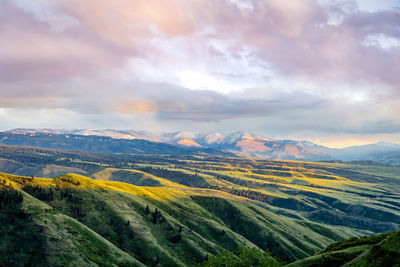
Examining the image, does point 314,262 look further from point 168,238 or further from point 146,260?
point 168,238

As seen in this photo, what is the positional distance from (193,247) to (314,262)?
116894 mm

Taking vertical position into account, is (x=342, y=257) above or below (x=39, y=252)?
above

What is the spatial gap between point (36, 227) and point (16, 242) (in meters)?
9.65

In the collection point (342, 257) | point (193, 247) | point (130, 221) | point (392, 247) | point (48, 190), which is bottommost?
point (193, 247)

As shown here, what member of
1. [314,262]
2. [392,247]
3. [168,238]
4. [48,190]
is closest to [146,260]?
[168,238]

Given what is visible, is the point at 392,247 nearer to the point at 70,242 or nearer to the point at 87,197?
the point at 70,242

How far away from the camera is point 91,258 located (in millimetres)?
122062

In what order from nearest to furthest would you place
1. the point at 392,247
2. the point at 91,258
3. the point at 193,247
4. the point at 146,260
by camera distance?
the point at 392,247 → the point at 91,258 → the point at 146,260 → the point at 193,247

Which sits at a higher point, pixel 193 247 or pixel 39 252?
pixel 39 252

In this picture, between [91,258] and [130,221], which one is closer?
[91,258]

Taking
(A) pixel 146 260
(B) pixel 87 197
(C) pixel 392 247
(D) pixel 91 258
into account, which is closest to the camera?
(C) pixel 392 247

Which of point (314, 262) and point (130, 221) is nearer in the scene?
point (314, 262)

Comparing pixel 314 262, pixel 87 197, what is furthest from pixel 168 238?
pixel 314 262

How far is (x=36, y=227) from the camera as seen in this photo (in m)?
126
